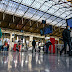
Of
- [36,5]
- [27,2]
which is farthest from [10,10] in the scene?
[36,5]

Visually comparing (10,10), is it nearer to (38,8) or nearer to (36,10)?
(36,10)

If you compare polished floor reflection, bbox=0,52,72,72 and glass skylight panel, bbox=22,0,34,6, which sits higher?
glass skylight panel, bbox=22,0,34,6

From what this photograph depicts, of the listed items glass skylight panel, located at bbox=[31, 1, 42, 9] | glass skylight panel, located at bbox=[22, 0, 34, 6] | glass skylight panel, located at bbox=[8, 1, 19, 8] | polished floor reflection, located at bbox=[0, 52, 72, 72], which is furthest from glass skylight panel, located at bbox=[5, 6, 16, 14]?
polished floor reflection, located at bbox=[0, 52, 72, 72]

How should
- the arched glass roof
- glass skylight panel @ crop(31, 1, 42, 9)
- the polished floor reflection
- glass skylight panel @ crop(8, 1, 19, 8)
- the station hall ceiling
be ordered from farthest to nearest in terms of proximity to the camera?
glass skylight panel @ crop(31, 1, 42, 9) → the station hall ceiling → the arched glass roof → glass skylight panel @ crop(8, 1, 19, 8) → the polished floor reflection

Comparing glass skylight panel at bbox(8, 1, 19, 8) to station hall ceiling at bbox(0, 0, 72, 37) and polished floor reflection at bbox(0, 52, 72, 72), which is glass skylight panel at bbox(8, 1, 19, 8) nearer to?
station hall ceiling at bbox(0, 0, 72, 37)

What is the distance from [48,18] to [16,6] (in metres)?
10.1

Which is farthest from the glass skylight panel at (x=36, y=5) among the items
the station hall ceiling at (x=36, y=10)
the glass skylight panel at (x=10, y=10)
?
the glass skylight panel at (x=10, y=10)

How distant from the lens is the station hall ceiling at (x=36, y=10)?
62.7 ft

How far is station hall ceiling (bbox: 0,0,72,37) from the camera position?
62.7 ft

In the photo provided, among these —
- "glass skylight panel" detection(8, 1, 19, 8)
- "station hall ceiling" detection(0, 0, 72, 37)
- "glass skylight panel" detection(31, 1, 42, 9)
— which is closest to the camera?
"glass skylight panel" detection(8, 1, 19, 8)

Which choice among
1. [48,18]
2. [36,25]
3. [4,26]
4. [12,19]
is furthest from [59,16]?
[4,26]

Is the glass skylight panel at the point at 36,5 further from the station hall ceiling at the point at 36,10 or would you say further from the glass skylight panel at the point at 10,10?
the glass skylight panel at the point at 10,10

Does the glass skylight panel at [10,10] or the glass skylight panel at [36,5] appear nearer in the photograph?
the glass skylight panel at [36,5]

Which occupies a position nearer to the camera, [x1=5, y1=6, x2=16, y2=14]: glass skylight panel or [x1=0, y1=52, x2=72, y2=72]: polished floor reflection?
[x1=0, y1=52, x2=72, y2=72]: polished floor reflection
